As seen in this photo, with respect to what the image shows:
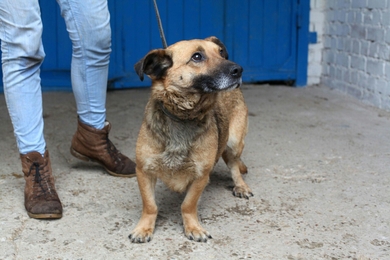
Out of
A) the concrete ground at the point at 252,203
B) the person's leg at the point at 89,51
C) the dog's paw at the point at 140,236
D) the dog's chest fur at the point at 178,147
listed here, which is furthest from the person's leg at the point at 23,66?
the dog's paw at the point at 140,236

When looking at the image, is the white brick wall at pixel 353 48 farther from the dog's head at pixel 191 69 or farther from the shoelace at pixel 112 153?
the dog's head at pixel 191 69

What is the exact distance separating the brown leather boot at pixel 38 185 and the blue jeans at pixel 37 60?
6 cm

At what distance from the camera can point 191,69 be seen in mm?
2777

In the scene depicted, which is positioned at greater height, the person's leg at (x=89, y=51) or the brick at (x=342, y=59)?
the person's leg at (x=89, y=51)

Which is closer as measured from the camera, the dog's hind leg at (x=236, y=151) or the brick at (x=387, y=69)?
the dog's hind leg at (x=236, y=151)

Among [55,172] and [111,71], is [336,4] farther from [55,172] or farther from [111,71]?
[55,172]

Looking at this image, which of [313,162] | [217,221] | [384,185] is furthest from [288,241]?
[313,162]

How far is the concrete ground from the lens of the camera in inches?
106

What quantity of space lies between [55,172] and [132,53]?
2626 mm

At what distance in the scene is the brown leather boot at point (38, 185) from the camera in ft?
9.82

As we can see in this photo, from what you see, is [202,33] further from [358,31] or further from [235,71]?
[235,71]

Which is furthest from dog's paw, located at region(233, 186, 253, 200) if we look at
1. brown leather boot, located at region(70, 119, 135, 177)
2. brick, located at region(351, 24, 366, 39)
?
brick, located at region(351, 24, 366, 39)

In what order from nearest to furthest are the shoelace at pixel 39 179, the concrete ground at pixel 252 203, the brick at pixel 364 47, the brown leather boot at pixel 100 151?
1. the concrete ground at pixel 252 203
2. the shoelace at pixel 39 179
3. the brown leather boot at pixel 100 151
4. the brick at pixel 364 47

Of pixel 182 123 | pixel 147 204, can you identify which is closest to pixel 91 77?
pixel 182 123
